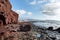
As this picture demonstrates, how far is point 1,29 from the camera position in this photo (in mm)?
29672

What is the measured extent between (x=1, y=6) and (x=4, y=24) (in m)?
3.34

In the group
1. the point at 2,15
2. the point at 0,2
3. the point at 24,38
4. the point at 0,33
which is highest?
the point at 0,2

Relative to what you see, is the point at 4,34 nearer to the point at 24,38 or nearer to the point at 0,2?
the point at 0,2

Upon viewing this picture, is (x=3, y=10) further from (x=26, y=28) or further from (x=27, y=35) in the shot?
(x=26, y=28)

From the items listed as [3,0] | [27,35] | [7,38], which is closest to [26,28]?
[27,35]

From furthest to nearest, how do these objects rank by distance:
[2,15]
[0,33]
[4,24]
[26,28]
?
[26,28] < [4,24] < [2,15] < [0,33]

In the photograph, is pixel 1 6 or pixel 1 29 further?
pixel 1 6

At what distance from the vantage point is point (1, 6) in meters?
32.9

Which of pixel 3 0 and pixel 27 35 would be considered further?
pixel 27 35

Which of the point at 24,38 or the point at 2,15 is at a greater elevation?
the point at 2,15

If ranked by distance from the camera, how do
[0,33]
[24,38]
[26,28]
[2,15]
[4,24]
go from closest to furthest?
[0,33]
[2,15]
[4,24]
[24,38]
[26,28]

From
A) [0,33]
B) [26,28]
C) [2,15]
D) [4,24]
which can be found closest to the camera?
[0,33]

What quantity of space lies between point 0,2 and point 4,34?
6901mm

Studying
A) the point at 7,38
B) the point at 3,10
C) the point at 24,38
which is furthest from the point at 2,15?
the point at 24,38
